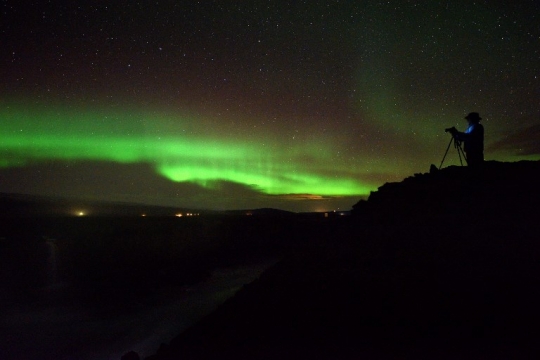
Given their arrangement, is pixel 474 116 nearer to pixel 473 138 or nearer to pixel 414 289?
pixel 473 138

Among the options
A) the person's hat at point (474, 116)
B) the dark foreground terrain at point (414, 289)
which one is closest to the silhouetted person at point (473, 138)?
the person's hat at point (474, 116)

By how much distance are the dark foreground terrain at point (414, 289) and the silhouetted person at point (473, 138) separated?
0.99 metres

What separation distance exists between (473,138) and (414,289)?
33.6ft

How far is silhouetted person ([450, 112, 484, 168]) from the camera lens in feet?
56.6

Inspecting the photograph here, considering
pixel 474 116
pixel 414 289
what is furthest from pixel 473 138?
pixel 414 289

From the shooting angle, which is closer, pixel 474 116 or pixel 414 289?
pixel 414 289

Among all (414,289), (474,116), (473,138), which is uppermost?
(474,116)

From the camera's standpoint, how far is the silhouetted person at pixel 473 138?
17.3 metres

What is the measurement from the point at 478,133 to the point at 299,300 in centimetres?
1183

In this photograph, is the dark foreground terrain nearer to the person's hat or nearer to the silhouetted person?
the silhouetted person

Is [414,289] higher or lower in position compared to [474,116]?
lower

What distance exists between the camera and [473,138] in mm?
17375

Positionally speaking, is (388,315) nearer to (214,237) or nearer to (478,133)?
(478,133)

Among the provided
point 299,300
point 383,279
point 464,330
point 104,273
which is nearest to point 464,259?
point 383,279
